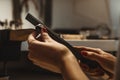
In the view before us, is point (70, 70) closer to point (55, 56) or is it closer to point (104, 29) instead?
point (55, 56)

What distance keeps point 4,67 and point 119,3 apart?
232 centimetres

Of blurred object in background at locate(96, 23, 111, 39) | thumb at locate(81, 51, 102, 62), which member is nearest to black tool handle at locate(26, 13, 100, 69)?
thumb at locate(81, 51, 102, 62)

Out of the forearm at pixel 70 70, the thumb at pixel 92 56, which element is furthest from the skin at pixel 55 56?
the thumb at pixel 92 56

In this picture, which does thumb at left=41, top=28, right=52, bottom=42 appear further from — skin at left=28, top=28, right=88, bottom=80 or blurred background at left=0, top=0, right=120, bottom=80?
blurred background at left=0, top=0, right=120, bottom=80

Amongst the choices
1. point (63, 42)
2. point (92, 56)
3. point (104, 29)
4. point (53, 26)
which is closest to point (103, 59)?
point (92, 56)

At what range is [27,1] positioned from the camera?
2010 millimetres

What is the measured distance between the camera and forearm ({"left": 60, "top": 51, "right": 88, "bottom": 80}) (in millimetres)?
354

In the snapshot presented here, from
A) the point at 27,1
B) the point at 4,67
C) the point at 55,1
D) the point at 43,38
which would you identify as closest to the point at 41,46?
the point at 43,38

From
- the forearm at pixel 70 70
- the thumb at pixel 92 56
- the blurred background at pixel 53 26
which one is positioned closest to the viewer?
the forearm at pixel 70 70

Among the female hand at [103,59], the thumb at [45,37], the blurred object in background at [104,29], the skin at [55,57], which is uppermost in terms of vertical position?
the thumb at [45,37]

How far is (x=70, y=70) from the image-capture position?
1.18ft

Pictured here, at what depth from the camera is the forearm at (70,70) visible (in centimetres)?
35

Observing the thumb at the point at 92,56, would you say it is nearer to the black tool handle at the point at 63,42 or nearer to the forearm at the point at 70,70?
the black tool handle at the point at 63,42

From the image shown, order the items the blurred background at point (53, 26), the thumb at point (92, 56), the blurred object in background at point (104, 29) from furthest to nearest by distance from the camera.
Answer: the blurred object in background at point (104, 29) < the blurred background at point (53, 26) < the thumb at point (92, 56)
